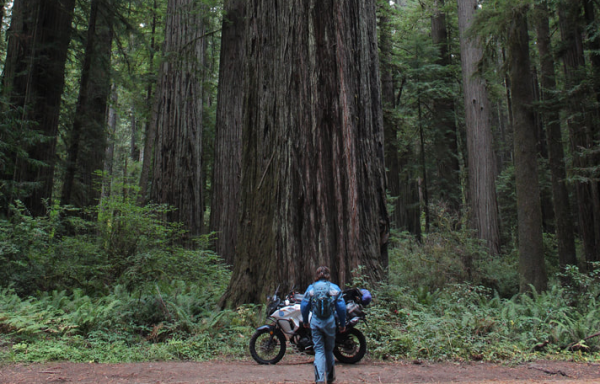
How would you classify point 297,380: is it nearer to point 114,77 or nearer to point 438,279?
point 438,279

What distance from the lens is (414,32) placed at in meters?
21.2

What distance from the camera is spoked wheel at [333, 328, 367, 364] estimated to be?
5.21 metres

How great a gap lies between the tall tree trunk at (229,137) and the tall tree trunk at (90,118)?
3315mm

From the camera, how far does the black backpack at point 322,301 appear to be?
464 cm

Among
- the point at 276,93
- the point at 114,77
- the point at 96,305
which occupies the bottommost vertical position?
the point at 96,305

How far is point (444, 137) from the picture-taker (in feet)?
64.4

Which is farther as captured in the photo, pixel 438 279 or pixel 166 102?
pixel 166 102

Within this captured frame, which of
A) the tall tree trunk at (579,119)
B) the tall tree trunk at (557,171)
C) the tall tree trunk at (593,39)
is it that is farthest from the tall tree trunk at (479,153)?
the tall tree trunk at (593,39)

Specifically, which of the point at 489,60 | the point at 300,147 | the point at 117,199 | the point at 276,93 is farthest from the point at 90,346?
the point at 489,60

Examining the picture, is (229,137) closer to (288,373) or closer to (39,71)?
(39,71)

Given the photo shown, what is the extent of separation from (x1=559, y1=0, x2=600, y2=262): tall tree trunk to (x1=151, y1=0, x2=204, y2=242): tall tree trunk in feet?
33.5

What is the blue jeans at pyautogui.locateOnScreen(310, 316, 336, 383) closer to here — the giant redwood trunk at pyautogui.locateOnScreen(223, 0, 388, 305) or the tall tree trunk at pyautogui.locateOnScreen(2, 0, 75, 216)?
the giant redwood trunk at pyautogui.locateOnScreen(223, 0, 388, 305)

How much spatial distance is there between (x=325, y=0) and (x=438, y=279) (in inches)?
244

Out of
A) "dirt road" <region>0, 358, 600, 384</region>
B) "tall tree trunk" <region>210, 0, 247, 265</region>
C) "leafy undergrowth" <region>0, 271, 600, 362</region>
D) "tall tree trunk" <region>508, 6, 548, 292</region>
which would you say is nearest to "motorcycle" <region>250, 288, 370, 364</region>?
"dirt road" <region>0, 358, 600, 384</region>
